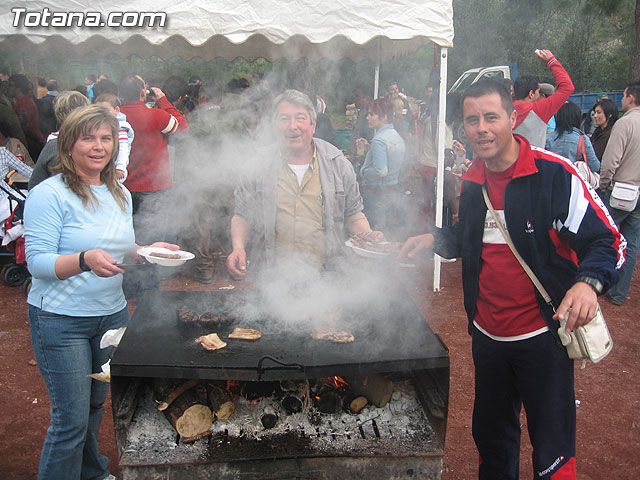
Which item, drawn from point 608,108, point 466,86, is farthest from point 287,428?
point 466,86

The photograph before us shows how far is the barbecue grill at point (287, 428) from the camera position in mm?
2066

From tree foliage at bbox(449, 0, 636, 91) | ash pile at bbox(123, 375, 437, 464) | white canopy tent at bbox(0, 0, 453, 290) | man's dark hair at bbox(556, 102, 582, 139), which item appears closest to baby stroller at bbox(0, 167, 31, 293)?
white canopy tent at bbox(0, 0, 453, 290)

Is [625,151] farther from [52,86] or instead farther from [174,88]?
[52,86]

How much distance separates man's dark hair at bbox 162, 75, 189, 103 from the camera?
21.1ft

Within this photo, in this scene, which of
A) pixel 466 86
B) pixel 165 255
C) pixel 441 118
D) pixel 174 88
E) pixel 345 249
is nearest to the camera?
pixel 165 255

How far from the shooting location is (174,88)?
21.2 feet

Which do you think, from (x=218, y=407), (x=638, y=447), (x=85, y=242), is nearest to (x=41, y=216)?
(x=85, y=242)

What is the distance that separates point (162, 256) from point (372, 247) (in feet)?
3.99

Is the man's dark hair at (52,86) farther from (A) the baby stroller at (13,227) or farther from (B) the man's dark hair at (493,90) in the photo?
(B) the man's dark hair at (493,90)

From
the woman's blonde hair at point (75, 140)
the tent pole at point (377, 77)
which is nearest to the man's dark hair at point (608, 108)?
the tent pole at point (377, 77)

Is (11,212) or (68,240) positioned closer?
(68,240)

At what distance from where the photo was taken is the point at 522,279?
2.18 m

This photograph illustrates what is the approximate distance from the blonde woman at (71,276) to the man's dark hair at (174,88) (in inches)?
174

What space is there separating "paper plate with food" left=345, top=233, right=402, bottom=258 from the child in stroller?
4.47m
